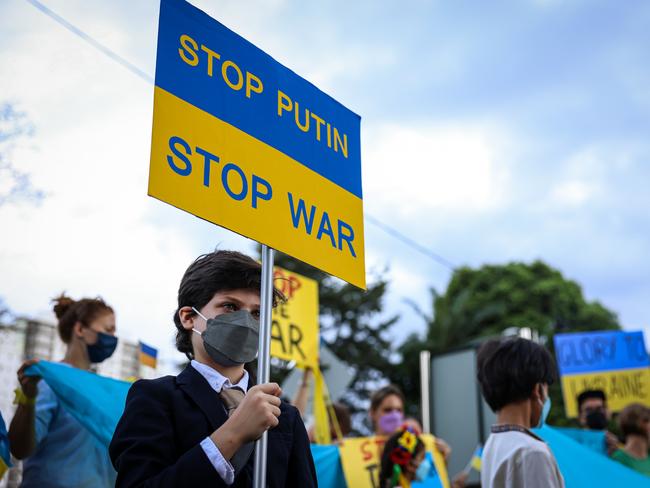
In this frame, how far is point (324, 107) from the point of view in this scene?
2637mm

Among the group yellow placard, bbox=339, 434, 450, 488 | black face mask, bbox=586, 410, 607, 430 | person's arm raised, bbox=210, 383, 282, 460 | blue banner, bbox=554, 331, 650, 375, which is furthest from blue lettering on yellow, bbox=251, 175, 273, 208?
blue banner, bbox=554, 331, 650, 375

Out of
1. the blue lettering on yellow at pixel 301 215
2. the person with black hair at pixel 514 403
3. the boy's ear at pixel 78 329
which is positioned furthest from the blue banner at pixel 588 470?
the boy's ear at pixel 78 329

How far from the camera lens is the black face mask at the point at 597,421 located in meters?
5.84

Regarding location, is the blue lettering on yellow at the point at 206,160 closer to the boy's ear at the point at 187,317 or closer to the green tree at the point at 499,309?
the boy's ear at the point at 187,317

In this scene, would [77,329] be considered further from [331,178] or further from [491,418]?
[491,418]

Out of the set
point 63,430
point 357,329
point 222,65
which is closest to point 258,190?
point 222,65

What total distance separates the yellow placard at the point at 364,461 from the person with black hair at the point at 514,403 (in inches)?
86.9

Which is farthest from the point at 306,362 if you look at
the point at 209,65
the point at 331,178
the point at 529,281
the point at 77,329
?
the point at 529,281

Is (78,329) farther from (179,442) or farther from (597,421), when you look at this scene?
(597,421)

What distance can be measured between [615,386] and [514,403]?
5.52m

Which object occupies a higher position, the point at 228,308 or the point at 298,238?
the point at 298,238

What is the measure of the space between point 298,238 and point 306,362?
12.2 feet

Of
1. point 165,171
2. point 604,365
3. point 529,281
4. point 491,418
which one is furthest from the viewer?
point 529,281

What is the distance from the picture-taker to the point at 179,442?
6.15ft
